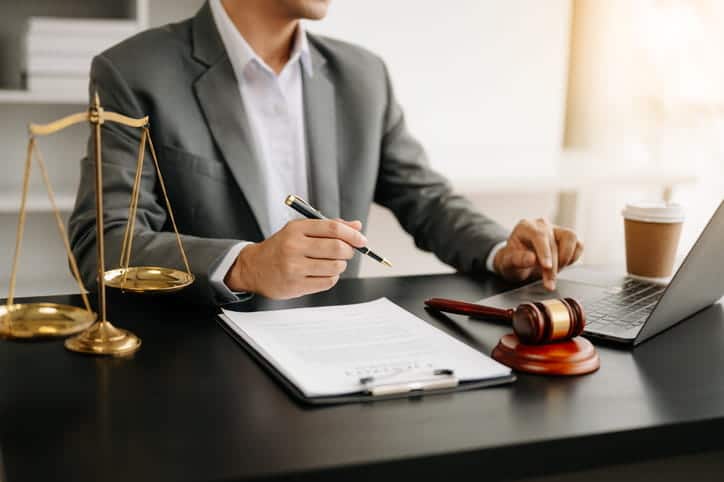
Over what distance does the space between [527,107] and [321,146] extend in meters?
1.41

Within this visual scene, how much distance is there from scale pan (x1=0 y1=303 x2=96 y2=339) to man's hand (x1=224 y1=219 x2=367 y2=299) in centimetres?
33

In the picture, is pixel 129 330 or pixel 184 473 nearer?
pixel 184 473

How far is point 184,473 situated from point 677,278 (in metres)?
0.68

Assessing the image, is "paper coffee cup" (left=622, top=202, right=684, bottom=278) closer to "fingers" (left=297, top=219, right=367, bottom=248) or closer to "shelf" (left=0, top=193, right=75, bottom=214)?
"fingers" (left=297, top=219, right=367, bottom=248)

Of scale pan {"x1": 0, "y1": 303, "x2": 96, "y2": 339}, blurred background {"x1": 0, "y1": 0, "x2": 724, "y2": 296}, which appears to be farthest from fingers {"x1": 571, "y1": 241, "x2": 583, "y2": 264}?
blurred background {"x1": 0, "y1": 0, "x2": 724, "y2": 296}

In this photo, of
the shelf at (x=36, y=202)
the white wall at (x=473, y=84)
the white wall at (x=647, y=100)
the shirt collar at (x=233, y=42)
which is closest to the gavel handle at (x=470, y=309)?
the shirt collar at (x=233, y=42)

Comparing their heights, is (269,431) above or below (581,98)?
below

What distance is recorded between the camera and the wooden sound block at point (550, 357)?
3.24 feet

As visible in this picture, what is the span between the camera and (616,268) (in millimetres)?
1654

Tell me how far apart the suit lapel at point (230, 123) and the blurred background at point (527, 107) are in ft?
2.42

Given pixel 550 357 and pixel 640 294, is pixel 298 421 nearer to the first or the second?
pixel 550 357

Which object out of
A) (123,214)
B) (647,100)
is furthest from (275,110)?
(647,100)

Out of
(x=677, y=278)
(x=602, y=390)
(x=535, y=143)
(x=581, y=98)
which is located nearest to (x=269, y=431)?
(x=602, y=390)

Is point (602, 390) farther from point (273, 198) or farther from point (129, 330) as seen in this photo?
point (273, 198)
